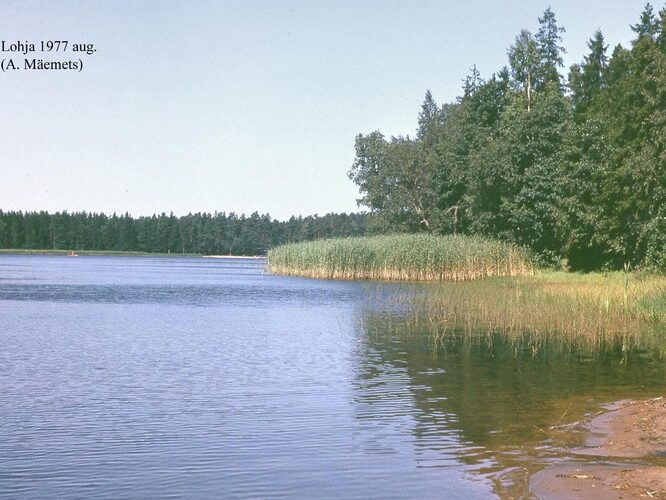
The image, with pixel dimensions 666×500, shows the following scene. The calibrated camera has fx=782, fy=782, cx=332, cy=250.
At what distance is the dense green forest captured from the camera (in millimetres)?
39500

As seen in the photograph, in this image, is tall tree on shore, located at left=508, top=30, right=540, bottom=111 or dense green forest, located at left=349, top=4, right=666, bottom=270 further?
tall tree on shore, located at left=508, top=30, right=540, bottom=111

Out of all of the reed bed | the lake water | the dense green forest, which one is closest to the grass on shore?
the lake water

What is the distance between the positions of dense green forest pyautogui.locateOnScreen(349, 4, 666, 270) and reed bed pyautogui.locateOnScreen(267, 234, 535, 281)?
3.81 meters

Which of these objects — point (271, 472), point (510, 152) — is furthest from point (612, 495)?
point (510, 152)

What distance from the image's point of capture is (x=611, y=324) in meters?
23.1

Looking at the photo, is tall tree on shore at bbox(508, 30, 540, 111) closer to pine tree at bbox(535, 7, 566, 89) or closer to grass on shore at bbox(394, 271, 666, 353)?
pine tree at bbox(535, 7, 566, 89)

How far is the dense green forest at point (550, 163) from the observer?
39.5 meters

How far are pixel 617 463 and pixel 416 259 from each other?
4191 centimetres

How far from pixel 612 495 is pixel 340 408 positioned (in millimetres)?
5649

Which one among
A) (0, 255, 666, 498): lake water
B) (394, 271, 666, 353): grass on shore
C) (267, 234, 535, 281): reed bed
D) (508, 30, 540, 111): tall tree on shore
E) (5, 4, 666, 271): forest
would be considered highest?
(508, 30, 540, 111): tall tree on shore

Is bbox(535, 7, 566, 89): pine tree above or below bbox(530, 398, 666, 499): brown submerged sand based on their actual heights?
above

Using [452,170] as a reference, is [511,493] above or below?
below

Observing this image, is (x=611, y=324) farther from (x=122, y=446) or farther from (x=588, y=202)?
(x=588, y=202)

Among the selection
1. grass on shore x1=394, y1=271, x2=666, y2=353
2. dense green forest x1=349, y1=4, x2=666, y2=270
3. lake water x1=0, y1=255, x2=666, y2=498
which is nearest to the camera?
lake water x1=0, y1=255, x2=666, y2=498
